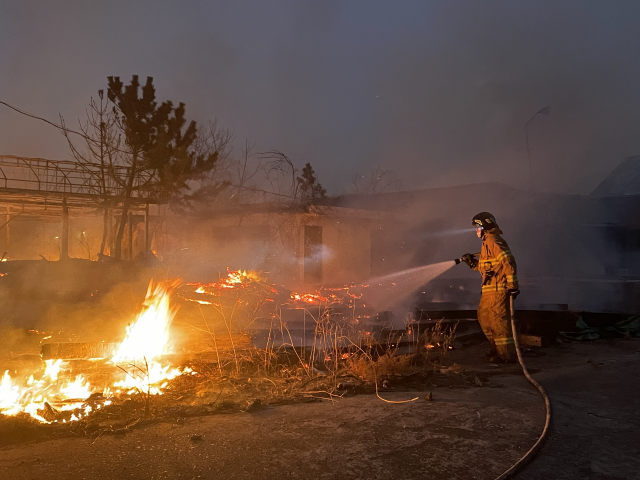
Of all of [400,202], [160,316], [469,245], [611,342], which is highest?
[400,202]

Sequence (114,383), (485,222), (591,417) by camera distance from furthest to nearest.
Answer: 1. (485,222)
2. (114,383)
3. (591,417)

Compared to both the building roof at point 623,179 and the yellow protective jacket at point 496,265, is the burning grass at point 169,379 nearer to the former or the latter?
the yellow protective jacket at point 496,265

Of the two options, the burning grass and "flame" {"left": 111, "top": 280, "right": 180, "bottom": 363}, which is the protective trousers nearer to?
the burning grass

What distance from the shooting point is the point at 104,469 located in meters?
2.78

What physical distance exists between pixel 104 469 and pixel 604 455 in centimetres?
327

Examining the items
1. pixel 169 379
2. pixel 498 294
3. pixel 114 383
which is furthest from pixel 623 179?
pixel 114 383

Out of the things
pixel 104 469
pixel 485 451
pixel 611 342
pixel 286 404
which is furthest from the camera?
pixel 611 342

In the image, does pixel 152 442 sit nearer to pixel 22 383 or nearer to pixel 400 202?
pixel 22 383

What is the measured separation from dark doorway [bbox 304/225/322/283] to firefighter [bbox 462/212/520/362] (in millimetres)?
10259

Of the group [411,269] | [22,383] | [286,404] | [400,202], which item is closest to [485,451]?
[286,404]

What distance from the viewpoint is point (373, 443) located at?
3148 millimetres

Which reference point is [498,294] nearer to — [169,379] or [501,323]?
[501,323]

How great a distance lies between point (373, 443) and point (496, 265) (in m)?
3.72

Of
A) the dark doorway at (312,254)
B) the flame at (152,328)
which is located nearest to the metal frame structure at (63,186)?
the dark doorway at (312,254)
